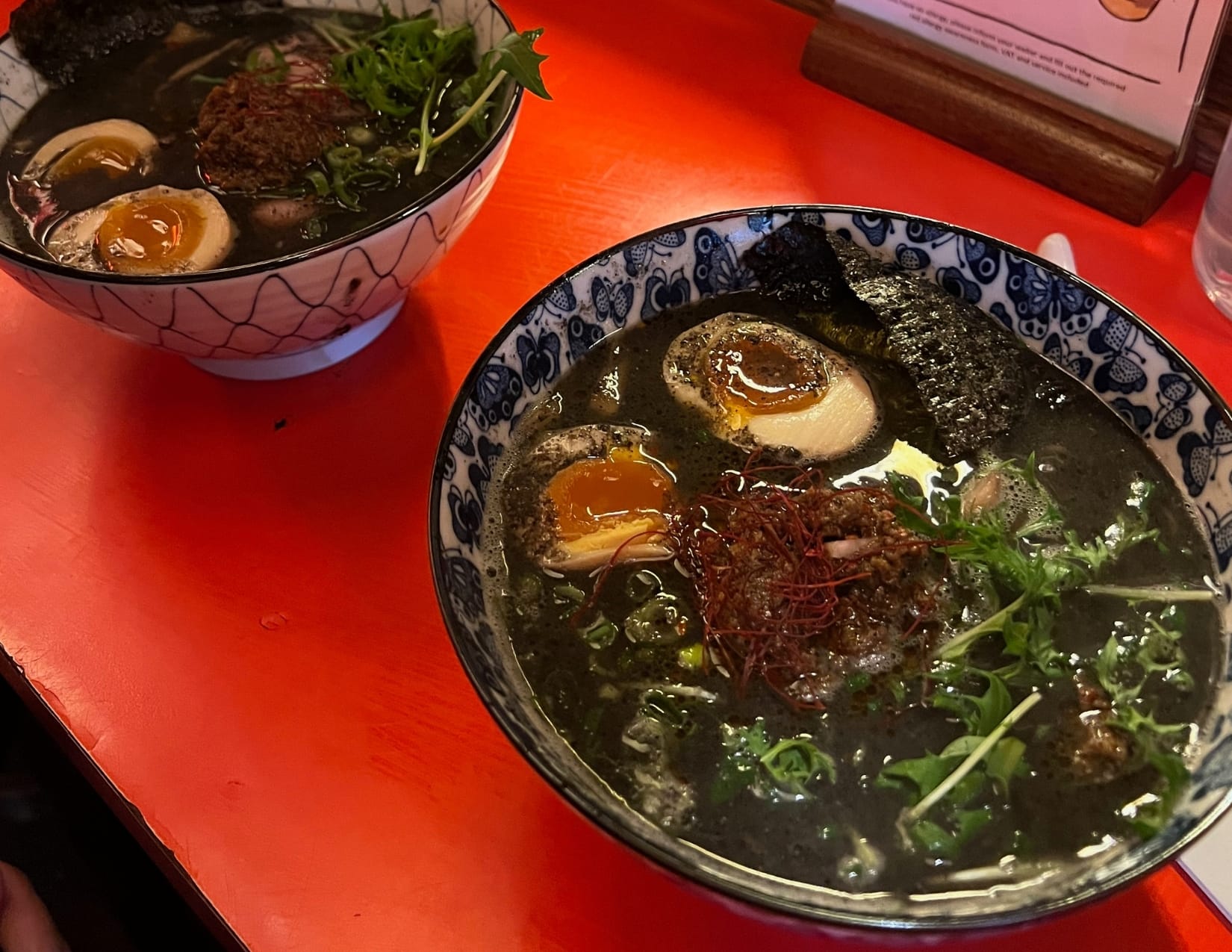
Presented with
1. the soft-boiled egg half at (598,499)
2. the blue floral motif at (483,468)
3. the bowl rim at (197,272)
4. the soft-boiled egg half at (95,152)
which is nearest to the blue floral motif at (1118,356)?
the soft-boiled egg half at (598,499)

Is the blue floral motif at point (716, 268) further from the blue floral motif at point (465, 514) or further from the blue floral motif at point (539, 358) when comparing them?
the blue floral motif at point (465, 514)

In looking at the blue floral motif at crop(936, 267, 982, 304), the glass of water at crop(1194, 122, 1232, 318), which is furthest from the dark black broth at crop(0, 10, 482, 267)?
the glass of water at crop(1194, 122, 1232, 318)

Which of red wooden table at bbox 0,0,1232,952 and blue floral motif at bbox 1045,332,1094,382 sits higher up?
blue floral motif at bbox 1045,332,1094,382

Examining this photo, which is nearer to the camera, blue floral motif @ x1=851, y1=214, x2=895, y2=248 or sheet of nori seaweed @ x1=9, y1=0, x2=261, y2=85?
blue floral motif @ x1=851, y1=214, x2=895, y2=248

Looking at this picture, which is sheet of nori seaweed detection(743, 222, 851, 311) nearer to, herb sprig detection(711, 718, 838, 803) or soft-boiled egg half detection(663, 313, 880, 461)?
soft-boiled egg half detection(663, 313, 880, 461)

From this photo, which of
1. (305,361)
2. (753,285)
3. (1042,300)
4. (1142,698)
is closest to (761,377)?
(753,285)

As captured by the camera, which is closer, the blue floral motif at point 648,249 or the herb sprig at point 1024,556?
the herb sprig at point 1024,556
